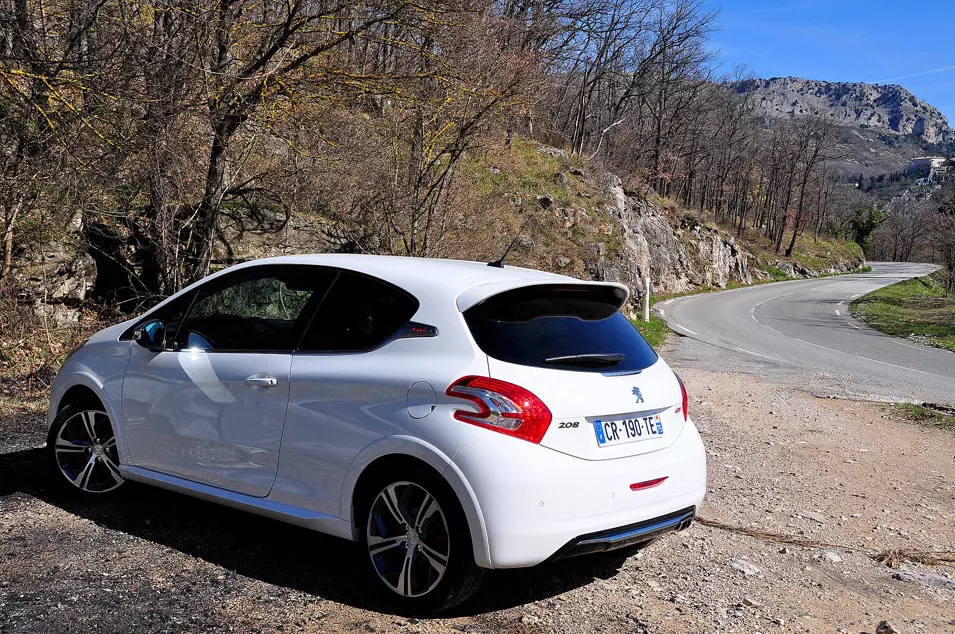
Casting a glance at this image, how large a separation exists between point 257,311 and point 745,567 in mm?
3351

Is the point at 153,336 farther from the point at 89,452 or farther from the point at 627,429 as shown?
the point at 627,429

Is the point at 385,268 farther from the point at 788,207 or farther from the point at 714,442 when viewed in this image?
the point at 788,207

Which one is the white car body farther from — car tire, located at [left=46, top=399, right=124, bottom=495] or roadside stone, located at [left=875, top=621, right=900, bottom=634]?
roadside stone, located at [left=875, top=621, right=900, bottom=634]

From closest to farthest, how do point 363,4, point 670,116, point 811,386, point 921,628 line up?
point 921,628, point 363,4, point 811,386, point 670,116

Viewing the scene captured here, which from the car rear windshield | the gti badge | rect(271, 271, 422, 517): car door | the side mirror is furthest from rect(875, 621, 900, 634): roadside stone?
the side mirror

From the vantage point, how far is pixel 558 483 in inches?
130

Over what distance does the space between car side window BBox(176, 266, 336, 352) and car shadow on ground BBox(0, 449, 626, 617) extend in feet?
3.62

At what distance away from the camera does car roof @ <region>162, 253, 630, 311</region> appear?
12.2 feet

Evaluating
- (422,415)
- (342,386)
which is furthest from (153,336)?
(422,415)

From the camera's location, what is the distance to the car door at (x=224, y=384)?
401 centimetres

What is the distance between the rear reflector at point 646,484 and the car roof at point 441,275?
105 centimetres

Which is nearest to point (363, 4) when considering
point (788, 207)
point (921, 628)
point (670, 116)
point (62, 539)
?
point (62, 539)

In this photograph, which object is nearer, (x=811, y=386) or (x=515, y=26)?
(x=811, y=386)

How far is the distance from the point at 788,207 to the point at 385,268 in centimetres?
7365
